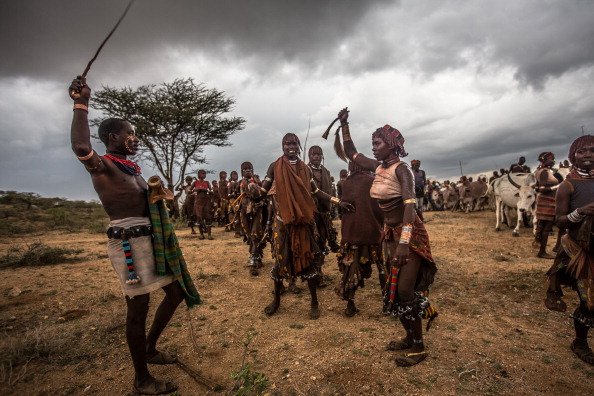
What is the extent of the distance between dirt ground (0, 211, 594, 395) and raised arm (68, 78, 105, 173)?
1.75 metres

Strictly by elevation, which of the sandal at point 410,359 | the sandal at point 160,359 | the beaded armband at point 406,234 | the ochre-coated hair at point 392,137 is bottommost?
the sandal at point 410,359

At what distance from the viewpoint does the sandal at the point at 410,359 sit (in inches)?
112

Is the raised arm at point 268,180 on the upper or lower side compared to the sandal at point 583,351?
upper

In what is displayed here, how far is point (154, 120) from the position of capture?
65.4 ft

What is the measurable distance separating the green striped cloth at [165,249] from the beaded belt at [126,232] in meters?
0.09

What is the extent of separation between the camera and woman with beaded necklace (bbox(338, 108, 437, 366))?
2912mm

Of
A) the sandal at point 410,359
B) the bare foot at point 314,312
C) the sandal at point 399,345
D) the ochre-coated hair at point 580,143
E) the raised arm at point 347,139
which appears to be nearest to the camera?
the sandal at point 410,359

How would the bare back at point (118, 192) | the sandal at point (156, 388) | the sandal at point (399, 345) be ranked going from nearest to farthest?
the bare back at point (118, 192)
the sandal at point (156, 388)
the sandal at point (399, 345)

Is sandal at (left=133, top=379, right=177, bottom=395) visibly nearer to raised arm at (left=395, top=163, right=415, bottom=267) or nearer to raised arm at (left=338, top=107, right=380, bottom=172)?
raised arm at (left=395, top=163, right=415, bottom=267)

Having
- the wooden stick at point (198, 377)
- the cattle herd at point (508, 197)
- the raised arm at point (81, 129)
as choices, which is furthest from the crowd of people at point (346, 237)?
the cattle herd at point (508, 197)

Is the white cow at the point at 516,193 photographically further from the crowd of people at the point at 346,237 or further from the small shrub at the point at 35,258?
the small shrub at the point at 35,258

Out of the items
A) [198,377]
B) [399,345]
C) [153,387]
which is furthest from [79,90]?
[399,345]

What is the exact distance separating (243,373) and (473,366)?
6.65 feet

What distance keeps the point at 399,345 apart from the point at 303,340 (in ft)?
3.27
